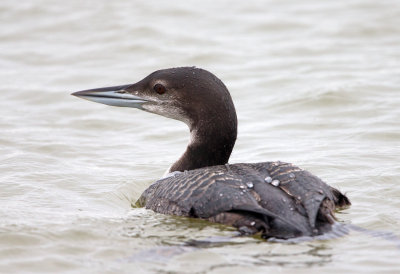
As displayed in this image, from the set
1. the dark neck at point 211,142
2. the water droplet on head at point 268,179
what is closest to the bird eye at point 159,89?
the dark neck at point 211,142

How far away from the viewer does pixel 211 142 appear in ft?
20.1

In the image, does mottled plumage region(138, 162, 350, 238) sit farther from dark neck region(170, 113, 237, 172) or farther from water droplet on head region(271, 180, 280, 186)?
dark neck region(170, 113, 237, 172)

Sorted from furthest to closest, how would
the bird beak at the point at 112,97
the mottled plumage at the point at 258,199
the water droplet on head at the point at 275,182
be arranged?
1. the bird beak at the point at 112,97
2. the water droplet on head at the point at 275,182
3. the mottled plumage at the point at 258,199

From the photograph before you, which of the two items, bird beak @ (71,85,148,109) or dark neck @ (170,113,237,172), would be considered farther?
bird beak @ (71,85,148,109)

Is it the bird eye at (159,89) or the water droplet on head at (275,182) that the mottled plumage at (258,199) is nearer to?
the water droplet on head at (275,182)

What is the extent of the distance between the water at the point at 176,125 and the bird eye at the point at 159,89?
88 cm

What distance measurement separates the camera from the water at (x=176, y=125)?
5.04m

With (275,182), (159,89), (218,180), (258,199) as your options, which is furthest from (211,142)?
(258,199)

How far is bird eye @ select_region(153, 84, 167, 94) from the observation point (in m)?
6.43

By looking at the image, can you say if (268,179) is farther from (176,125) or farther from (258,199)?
(176,125)

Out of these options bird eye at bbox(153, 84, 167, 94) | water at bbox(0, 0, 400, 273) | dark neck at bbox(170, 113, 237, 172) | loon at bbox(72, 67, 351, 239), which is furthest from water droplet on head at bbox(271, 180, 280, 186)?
bird eye at bbox(153, 84, 167, 94)

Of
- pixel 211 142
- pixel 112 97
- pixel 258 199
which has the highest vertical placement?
pixel 112 97

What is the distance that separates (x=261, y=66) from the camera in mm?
10641

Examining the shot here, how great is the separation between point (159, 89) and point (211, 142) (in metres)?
0.65
